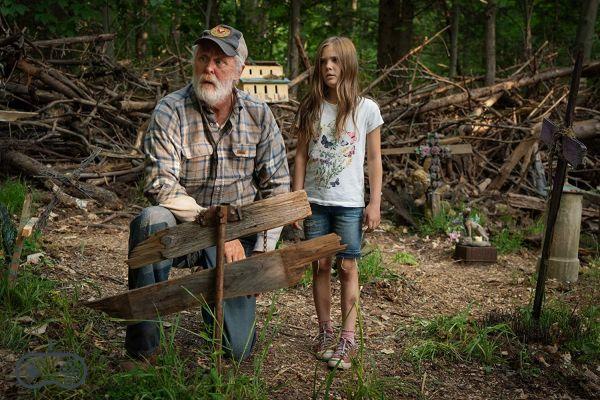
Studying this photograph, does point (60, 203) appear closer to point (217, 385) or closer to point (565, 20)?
point (217, 385)

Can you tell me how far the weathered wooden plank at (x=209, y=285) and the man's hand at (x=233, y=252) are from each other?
0.29 meters

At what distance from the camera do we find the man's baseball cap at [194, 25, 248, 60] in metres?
3.20

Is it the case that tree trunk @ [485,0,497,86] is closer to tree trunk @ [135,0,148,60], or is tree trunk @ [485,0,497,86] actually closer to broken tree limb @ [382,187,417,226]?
broken tree limb @ [382,187,417,226]

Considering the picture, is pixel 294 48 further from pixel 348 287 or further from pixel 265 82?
pixel 348 287

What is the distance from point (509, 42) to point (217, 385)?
521 inches

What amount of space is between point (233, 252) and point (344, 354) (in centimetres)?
93

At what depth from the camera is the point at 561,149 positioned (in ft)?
12.4

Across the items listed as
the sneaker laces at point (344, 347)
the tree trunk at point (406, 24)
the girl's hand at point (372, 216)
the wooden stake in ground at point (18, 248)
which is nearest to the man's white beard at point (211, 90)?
the girl's hand at point (372, 216)

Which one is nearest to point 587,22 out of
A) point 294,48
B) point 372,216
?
point 294,48

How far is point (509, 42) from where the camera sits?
45.8 feet

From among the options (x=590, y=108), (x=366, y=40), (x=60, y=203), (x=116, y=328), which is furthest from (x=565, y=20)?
(x=116, y=328)

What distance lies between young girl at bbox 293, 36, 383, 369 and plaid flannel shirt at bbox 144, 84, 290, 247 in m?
0.21

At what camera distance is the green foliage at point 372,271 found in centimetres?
509

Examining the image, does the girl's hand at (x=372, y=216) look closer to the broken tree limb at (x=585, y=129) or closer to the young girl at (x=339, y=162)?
the young girl at (x=339, y=162)
